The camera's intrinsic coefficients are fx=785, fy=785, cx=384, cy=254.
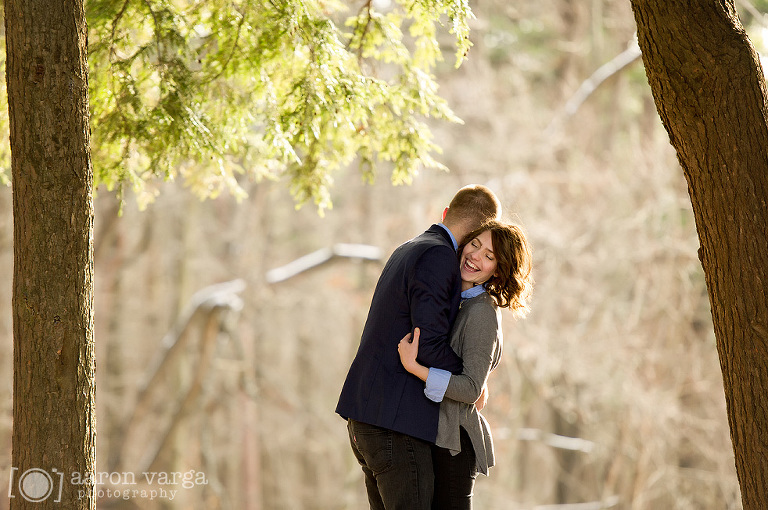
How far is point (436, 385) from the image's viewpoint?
3219mm

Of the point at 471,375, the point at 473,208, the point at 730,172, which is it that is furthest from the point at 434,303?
the point at 730,172

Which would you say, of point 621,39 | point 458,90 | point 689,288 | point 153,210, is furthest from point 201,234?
point 689,288

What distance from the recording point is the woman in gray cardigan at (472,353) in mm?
3252

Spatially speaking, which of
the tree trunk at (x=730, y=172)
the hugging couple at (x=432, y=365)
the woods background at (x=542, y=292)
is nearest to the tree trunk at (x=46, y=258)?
the hugging couple at (x=432, y=365)

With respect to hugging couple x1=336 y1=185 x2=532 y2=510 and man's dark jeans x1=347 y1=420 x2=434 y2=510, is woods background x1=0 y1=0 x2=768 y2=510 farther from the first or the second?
man's dark jeans x1=347 y1=420 x2=434 y2=510

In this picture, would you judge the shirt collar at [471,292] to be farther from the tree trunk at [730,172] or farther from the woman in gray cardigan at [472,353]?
the tree trunk at [730,172]

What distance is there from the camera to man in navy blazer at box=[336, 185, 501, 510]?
3.24 meters

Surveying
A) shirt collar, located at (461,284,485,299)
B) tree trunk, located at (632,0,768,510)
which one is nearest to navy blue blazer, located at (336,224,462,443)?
shirt collar, located at (461,284,485,299)

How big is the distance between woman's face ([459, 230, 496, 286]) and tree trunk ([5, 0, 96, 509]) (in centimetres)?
164

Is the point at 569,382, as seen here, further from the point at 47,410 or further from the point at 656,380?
the point at 47,410

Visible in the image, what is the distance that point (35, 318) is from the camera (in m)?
3.17

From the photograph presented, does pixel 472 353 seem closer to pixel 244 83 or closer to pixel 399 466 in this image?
pixel 399 466

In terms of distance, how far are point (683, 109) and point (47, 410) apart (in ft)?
9.38

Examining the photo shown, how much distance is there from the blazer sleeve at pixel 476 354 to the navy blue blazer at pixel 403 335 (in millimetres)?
62
